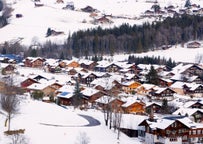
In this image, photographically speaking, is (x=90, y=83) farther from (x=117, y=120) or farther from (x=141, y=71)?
(x=117, y=120)

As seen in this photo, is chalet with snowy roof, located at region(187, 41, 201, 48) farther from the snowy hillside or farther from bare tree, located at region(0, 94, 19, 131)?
bare tree, located at region(0, 94, 19, 131)

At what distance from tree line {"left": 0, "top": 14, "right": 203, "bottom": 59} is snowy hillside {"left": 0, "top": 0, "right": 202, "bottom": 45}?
5.29 meters

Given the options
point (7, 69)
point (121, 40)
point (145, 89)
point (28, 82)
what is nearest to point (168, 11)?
point (121, 40)

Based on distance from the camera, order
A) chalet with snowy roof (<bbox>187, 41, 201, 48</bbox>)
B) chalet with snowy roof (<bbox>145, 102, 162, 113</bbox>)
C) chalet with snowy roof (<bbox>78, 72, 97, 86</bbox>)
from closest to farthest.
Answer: chalet with snowy roof (<bbox>145, 102, 162, 113</bbox>) → chalet with snowy roof (<bbox>78, 72, 97, 86</bbox>) → chalet with snowy roof (<bbox>187, 41, 201, 48</bbox>)

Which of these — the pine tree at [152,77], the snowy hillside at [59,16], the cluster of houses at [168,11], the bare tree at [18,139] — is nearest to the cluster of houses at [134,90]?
the pine tree at [152,77]

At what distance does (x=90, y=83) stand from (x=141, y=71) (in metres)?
7.28

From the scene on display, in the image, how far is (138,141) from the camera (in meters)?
22.9

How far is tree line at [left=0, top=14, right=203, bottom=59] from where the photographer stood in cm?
5316

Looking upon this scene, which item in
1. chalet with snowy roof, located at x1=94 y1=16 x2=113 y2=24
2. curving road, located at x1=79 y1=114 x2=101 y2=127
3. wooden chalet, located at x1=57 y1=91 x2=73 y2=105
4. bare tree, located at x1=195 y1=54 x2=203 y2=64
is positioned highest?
chalet with snowy roof, located at x1=94 y1=16 x2=113 y2=24

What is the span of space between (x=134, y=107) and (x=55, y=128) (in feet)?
25.9

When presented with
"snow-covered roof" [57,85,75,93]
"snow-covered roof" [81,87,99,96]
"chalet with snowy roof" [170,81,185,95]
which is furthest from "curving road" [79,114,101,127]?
"chalet with snowy roof" [170,81,185,95]

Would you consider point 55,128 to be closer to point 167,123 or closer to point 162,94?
point 167,123

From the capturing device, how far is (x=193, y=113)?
1042 inches

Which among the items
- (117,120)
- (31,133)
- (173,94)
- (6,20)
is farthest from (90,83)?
(6,20)
